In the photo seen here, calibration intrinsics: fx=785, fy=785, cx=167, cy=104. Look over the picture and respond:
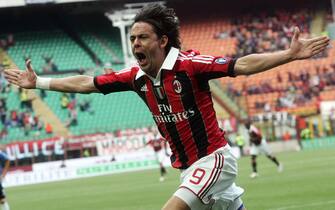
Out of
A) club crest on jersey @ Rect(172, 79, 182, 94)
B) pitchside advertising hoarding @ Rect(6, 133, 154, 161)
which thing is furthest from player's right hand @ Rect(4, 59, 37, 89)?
pitchside advertising hoarding @ Rect(6, 133, 154, 161)

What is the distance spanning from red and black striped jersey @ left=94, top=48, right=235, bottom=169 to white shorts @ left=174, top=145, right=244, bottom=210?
0.26ft

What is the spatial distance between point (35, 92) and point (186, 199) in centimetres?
3975

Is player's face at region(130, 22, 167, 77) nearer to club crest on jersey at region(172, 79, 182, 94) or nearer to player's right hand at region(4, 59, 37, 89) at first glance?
club crest on jersey at region(172, 79, 182, 94)

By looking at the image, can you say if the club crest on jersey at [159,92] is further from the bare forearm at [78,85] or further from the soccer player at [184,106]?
the bare forearm at [78,85]

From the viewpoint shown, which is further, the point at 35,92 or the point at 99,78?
the point at 35,92

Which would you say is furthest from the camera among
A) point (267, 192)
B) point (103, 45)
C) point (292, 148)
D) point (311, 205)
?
point (103, 45)

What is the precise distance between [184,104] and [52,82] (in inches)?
55.2

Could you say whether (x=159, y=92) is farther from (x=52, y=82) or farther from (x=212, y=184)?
(x=52, y=82)

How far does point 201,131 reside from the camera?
6.51 m

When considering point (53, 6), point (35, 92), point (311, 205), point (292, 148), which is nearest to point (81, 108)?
point (35, 92)

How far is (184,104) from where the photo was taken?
6445 mm

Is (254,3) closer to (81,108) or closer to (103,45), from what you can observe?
(103,45)

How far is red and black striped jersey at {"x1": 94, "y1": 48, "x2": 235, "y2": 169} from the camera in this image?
6.41m

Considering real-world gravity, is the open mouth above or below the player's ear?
below
